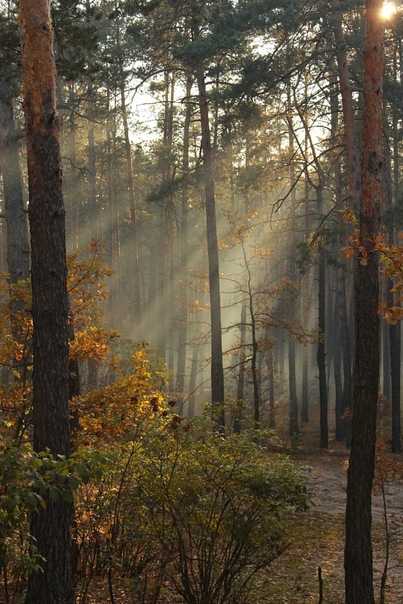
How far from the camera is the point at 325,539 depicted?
12320 mm

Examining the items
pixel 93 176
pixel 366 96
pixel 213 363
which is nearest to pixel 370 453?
pixel 366 96

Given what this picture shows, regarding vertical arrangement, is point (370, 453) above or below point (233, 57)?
below

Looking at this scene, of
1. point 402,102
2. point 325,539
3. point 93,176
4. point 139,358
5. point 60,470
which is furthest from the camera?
point 93,176

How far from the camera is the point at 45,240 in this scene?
7262 mm

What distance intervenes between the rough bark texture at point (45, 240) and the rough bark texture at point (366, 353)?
10.5ft

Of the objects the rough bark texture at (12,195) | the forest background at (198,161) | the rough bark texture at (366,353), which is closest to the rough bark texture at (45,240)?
the forest background at (198,161)

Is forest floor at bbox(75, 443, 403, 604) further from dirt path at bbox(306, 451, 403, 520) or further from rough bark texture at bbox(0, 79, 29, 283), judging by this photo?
rough bark texture at bbox(0, 79, 29, 283)

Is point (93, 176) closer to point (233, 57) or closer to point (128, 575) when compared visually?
point (233, 57)

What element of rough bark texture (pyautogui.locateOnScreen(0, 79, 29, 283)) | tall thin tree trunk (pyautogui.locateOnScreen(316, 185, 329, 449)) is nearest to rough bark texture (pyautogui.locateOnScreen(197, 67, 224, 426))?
tall thin tree trunk (pyautogui.locateOnScreen(316, 185, 329, 449))

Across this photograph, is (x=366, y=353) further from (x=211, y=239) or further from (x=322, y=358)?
(x=322, y=358)

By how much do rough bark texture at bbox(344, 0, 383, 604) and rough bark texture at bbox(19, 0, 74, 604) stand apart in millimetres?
3206

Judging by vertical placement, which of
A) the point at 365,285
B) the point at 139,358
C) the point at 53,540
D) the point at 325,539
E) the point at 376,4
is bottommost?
the point at 325,539

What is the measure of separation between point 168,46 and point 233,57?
1.92m

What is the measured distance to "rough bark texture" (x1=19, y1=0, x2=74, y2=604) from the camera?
7.11 m
